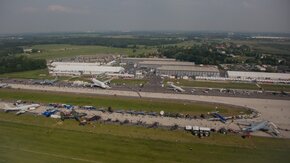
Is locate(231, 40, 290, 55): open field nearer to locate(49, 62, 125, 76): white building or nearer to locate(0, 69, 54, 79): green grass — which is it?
locate(49, 62, 125, 76): white building

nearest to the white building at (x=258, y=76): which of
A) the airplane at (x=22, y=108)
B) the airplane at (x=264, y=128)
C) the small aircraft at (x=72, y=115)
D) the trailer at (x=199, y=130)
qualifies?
the airplane at (x=264, y=128)

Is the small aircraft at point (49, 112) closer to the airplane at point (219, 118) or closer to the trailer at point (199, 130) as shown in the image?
the trailer at point (199, 130)

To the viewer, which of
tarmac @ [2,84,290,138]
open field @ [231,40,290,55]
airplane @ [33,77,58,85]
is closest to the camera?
tarmac @ [2,84,290,138]

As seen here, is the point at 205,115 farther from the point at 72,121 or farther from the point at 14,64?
the point at 14,64

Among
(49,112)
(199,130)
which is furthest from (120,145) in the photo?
(49,112)

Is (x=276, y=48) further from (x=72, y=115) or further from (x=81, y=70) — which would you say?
(x=72, y=115)

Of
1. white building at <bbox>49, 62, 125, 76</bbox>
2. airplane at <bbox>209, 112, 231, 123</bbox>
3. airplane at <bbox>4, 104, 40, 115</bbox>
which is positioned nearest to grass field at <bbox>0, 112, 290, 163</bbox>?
airplane at <bbox>4, 104, 40, 115</bbox>

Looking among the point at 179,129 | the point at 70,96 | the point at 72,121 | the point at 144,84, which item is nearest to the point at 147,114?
the point at 179,129
